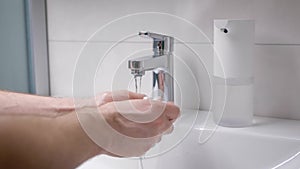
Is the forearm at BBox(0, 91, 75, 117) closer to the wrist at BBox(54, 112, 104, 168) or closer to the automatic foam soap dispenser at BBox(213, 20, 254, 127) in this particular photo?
the wrist at BBox(54, 112, 104, 168)

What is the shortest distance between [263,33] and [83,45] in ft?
1.37

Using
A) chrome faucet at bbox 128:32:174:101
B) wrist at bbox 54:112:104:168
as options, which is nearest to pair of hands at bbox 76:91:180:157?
Result: wrist at bbox 54:112:104:168

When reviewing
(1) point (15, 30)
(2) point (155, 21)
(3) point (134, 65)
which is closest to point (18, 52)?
(1) point (15, 30)

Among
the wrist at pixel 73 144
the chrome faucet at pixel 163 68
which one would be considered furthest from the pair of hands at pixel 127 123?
the chrome faucet at pixel 163 68

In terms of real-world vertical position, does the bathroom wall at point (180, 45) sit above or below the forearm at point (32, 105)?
above

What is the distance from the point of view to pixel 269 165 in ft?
2.10

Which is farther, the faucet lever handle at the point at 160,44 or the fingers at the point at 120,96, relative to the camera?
the faucet lever handle at the point at 160,44

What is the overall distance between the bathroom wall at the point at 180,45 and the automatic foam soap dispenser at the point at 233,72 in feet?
0.23

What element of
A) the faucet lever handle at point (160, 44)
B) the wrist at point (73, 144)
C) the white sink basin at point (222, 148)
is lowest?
the white sink basin at point (222, 148)

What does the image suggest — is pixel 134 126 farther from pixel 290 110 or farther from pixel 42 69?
pixel 42 69

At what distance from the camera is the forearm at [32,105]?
23.3 inches

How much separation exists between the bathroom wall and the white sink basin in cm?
7

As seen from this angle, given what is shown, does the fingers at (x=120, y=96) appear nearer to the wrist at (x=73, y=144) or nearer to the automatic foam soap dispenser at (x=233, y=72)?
the wrist at (x=73, y=144)

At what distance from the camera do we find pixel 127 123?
1.72 ft
